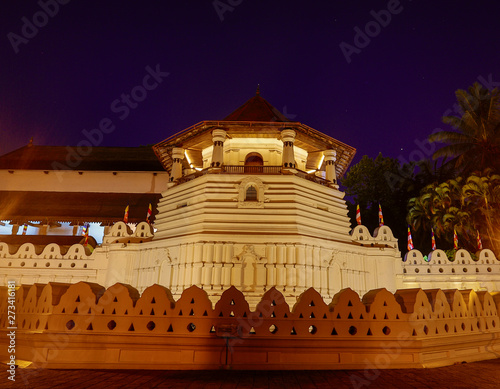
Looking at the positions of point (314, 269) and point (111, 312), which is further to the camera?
point (314, 269)

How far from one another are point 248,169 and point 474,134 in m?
18.3

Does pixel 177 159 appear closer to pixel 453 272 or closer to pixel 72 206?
pixel 72 206

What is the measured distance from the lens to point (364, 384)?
5426 millimetres

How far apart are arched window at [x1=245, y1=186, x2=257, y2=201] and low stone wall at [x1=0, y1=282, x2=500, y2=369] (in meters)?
12.2

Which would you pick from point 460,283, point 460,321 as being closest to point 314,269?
point 460,283

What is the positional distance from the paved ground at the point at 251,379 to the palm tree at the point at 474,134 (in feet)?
79.0

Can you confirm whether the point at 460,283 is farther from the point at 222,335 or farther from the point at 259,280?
the point at 222,335

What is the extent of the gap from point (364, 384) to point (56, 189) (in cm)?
3273

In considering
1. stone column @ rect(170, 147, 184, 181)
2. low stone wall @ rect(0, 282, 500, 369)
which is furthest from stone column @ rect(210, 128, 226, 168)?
low stone wall @ rect(0, 282, 500, 369)

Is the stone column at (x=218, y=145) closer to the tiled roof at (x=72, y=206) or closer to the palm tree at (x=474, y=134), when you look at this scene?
the tiled roof at (x=72, y=206)

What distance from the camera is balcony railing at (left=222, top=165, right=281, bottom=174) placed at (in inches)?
752

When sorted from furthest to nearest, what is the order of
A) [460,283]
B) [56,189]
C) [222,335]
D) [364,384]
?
1. [56,189]
2. [460,283]
3. [222,335]
4. [364,384]

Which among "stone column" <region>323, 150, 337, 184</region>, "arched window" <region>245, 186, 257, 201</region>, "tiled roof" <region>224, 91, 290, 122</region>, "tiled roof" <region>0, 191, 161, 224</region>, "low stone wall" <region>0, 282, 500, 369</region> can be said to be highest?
"tiled roof" <region>224, 91, 290, 122</region>

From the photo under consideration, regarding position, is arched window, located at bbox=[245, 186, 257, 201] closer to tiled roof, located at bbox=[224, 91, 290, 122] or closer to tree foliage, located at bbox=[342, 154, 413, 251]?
tiled roof, located at bbox=[224, 91, 290, 122]
